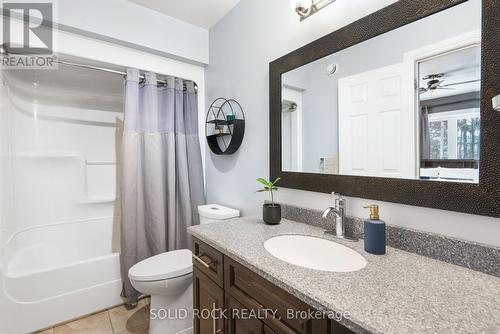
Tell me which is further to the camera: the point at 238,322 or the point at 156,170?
the point at 156,170

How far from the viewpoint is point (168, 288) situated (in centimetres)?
148

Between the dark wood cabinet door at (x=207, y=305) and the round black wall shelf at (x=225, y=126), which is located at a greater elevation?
the round black wall shelf at (x=225, y=126)

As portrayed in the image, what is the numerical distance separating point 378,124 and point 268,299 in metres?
0.83

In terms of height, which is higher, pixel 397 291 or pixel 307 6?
pixel 307 6

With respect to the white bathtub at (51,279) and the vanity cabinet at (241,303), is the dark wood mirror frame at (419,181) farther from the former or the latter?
the white bathtub at (51,279)

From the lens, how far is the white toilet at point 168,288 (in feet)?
4.76

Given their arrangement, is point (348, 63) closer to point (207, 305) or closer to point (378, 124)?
point (378, 124)

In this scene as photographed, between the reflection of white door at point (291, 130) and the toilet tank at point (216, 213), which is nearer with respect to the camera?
the reflection of white door at point (291, 130)

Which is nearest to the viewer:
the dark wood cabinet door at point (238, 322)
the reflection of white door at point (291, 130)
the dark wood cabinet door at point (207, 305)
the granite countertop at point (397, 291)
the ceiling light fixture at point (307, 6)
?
the granite countertop at point (397, 291)

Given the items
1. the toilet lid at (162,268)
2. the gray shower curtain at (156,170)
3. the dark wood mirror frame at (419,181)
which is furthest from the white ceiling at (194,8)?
the toilet lid at (162,268)

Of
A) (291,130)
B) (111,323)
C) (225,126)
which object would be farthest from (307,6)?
(111,323)

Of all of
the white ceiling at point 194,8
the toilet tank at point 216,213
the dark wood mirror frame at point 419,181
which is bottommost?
the toilet tank at point 216,213

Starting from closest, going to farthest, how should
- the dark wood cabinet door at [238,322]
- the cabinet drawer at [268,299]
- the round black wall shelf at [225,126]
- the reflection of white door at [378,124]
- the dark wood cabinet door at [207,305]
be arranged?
1. the cabinet drawer at [268,299]
2. the dark wood cabinet door at [238,322]
3. the reflection of white door at [378,124]
4. the dark wood cabinet door at [207,305]
5. the round black wall shelf at [225,126]

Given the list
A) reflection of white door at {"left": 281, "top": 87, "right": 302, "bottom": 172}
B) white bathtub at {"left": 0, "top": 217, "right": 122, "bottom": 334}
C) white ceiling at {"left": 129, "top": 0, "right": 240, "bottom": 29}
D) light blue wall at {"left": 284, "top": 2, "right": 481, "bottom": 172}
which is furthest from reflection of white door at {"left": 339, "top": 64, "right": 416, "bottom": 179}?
white bathtub at {"left": 0, "top": 217, "right": 122, "bottom": 334}
